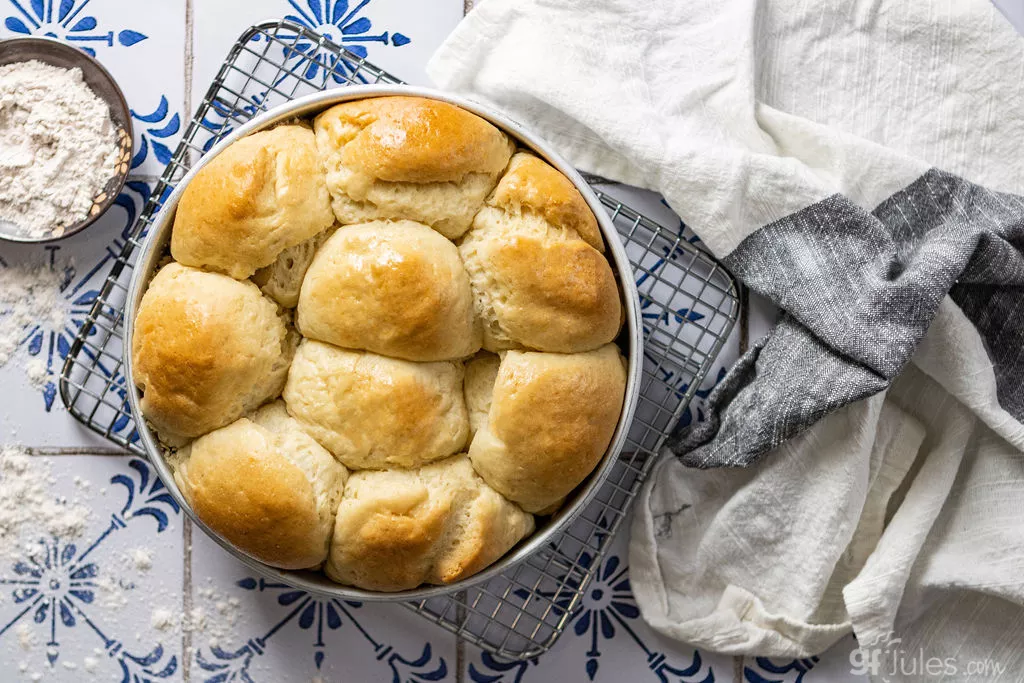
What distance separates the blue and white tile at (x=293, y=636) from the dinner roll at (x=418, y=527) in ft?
1.02

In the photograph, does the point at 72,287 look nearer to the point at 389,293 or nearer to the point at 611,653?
the point at 389,293

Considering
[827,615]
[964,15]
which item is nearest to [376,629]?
[827,615]

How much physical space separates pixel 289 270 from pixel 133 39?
61cm

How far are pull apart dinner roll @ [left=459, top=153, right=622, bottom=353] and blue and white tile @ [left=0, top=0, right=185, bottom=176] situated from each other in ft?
2.14

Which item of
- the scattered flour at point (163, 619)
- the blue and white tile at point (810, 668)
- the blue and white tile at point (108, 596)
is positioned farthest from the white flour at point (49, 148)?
the blue and white tile at point (810, 668)

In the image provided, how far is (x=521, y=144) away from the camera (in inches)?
51.3

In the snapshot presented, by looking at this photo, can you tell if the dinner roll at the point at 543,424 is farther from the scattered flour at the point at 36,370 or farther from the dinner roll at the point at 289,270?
the scattered flour at the point at 36,370

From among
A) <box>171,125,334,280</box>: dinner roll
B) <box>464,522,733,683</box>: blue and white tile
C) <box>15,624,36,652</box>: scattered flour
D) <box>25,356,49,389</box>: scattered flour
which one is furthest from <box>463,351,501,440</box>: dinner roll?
<box>15,624,36,652</box>: scattered flour

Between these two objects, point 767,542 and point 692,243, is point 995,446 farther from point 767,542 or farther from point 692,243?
point 692,243

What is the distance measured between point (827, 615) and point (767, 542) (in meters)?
0.18

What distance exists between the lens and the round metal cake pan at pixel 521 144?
1.23 meters

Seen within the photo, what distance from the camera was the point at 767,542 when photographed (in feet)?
4.84

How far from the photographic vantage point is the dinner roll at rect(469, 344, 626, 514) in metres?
1.17

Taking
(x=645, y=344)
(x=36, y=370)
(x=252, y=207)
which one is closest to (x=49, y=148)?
(x=36, y=370)
